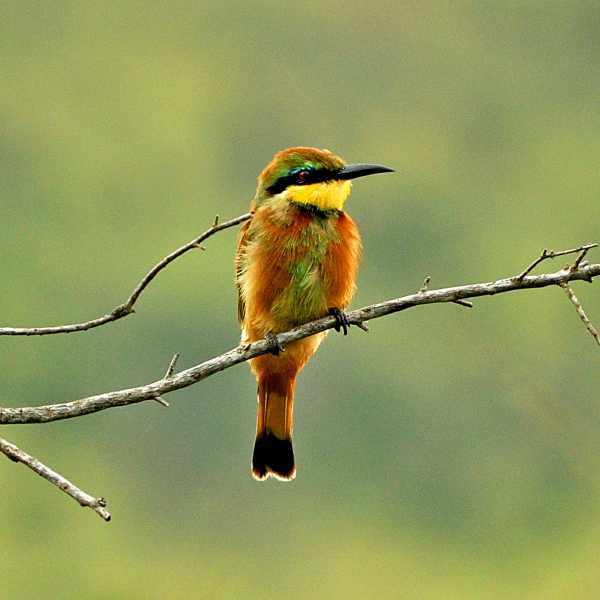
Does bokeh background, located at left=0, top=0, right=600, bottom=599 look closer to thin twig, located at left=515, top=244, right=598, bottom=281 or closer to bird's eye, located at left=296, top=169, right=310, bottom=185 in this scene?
bird's eye, located at left=296, top=169, right=310, bottom=185

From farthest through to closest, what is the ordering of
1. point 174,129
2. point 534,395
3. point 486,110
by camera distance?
point 486,110 → point 174,129 → point 534,395

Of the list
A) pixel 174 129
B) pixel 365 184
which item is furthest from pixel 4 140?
pixel 365 184

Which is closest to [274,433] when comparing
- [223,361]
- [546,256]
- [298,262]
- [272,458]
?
[272,458]

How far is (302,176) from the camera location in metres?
4.85

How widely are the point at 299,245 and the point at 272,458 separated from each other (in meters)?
0.99

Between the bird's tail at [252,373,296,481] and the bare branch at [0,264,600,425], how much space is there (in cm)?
104

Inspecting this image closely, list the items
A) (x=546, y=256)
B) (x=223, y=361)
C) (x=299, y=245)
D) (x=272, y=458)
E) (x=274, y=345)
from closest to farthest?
1. (x=546, y=256)
2. (x=223, y=361)
3. (x=274, y=345)
4. (x=299, y=245)
5. (x=272, y=458)

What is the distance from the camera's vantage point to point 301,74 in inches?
3019

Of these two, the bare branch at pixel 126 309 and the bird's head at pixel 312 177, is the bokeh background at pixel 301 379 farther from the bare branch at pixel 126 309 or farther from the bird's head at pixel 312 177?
the bare branch at pixel 126 309

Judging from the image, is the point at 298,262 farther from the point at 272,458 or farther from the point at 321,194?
the point at 272,458

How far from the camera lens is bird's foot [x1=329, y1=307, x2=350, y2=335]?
4484mm

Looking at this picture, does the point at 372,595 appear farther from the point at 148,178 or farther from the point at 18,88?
the point at 18,88

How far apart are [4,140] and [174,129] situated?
27.5 ft

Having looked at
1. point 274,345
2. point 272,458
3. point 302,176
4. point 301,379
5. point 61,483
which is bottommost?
point 61,483
